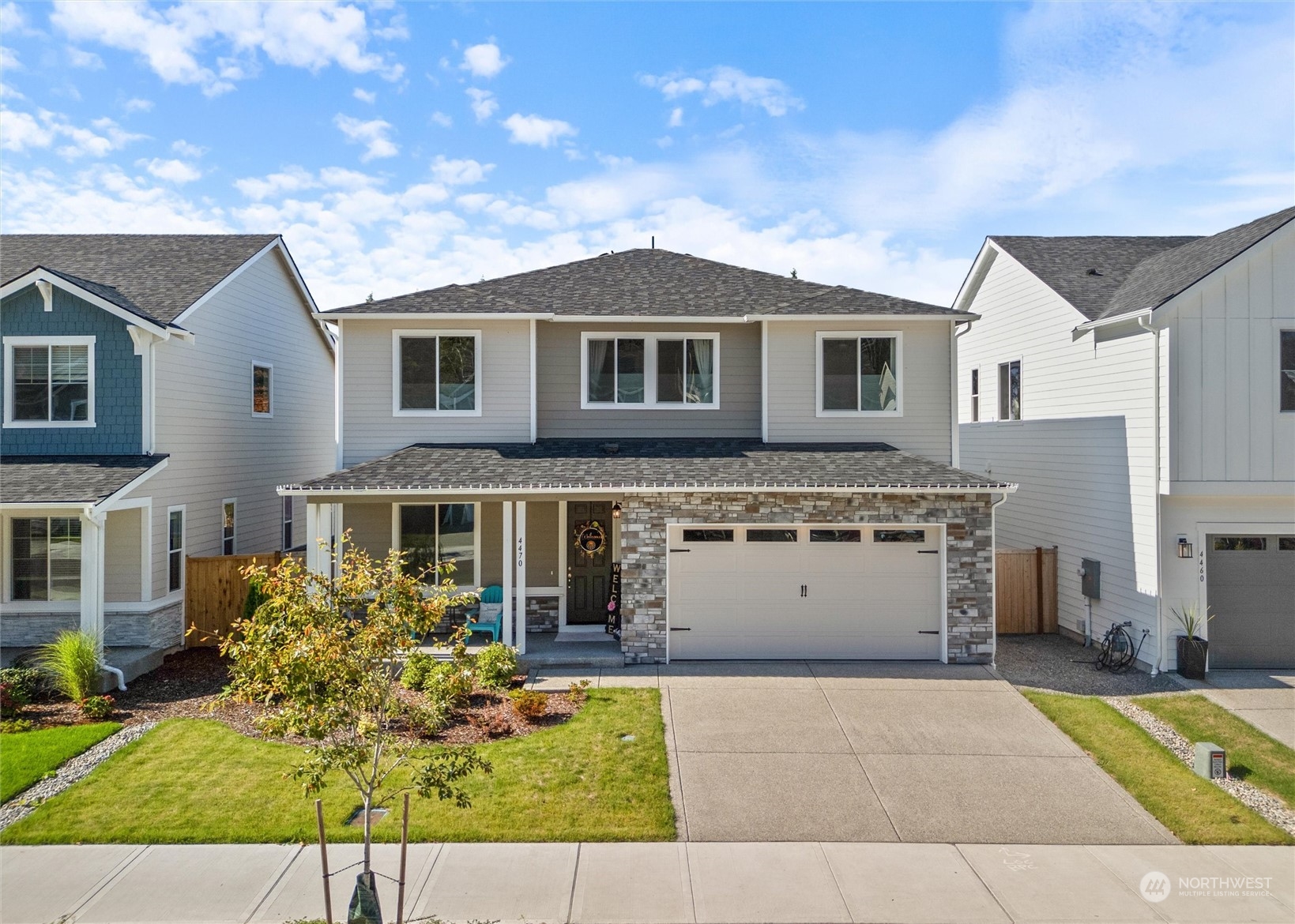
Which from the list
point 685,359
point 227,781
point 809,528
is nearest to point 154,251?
point 685,359

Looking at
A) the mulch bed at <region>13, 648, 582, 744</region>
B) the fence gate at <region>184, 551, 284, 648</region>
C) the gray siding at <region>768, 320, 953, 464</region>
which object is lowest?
the mulch bed at <region>13, 648, 582, 744</region>

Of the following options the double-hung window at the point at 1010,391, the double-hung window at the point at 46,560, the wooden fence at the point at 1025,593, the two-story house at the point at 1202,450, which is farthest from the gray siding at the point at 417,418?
the double-hung window at the point at 1010,391

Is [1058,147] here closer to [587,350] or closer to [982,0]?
[982,0]

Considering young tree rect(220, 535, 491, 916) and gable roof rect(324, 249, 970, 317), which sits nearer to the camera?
young tree rect(220, 535, 491, 916)

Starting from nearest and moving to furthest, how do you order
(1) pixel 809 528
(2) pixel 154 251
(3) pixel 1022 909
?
(3) pixel 1022 909 < (1) pixel 809 528 < (2) pixel 154 251

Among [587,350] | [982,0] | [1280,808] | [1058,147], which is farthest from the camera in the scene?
[587,350]

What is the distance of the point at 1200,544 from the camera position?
1202 cm

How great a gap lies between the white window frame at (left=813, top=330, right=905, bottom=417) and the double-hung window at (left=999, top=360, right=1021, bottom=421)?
378 cm

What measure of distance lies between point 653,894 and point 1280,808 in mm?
6491

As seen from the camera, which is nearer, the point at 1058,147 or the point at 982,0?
the point at 982,0

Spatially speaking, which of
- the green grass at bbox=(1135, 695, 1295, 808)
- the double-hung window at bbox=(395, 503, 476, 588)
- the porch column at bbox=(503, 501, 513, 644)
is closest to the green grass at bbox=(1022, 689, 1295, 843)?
the green grass at bbox=(1135, 695, 1295, 808)

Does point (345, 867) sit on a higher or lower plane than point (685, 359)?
lower

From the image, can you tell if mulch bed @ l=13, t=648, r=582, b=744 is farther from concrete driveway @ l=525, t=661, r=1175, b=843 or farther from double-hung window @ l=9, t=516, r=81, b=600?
double-hung window @ l=9, t=516, r=81, b=600

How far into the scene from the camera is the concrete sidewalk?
5.83 metres
